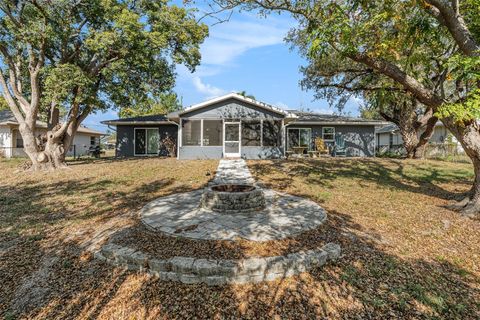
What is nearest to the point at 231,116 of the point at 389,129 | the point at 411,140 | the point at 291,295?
the point at 411,140

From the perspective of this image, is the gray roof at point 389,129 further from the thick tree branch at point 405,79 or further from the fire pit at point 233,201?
the fire pit at point 233,201

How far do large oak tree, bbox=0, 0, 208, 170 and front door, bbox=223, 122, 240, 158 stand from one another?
464 cm

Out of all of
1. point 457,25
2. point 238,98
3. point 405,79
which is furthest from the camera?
point 238,98

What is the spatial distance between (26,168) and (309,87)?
53.0 feet

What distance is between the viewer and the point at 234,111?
15.6 meters

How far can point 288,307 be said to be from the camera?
298 centimetres

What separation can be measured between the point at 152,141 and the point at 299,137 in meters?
11.2

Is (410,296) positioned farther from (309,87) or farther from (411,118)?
(411,118)

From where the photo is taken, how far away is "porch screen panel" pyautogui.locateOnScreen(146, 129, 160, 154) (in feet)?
63.2

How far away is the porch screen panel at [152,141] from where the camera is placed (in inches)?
758

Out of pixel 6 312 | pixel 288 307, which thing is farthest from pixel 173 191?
pixel 288 307

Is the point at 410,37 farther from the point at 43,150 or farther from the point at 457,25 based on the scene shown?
the point at 43,150

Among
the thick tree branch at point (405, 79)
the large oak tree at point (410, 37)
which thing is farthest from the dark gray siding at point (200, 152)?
the thick tree branch at point (405, 79)

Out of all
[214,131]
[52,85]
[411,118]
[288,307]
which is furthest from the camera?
[411,118]
